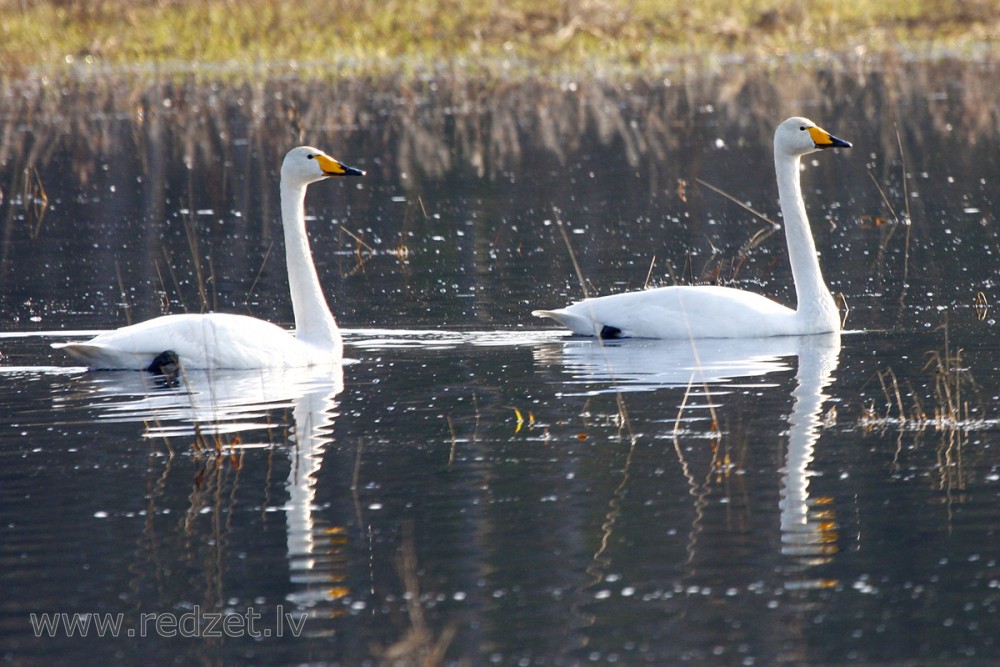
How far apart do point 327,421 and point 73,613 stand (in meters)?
3.05

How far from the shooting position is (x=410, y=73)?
104ft

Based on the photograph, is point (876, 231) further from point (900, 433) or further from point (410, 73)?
point (410, 73)

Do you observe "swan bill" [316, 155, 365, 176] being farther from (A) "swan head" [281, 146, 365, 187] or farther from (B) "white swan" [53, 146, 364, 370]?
(B) "white swan" [53, 146, 364, 370]

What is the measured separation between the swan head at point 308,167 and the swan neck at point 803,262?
2.95m

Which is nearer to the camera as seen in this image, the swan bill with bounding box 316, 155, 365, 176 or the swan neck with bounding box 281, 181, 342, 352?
the swan neck with bounding box 281, 181, 342, 352

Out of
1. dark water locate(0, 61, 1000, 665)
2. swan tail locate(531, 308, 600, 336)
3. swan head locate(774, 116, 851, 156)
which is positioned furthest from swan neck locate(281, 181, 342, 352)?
swan head locate(774, 116, 851, 156)

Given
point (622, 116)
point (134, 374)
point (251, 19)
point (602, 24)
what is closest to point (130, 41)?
point (251, 19)

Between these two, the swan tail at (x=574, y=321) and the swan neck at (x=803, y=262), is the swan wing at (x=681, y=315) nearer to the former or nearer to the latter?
the swan tail at (x=574, y=321)

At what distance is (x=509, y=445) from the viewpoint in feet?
27.0

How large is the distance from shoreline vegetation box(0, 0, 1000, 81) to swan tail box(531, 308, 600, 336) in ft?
67.2

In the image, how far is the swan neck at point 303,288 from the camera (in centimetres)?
1072

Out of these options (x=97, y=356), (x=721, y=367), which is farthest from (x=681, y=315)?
(x=97, y=356)

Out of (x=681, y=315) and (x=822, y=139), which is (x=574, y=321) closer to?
(x=681, y=315)

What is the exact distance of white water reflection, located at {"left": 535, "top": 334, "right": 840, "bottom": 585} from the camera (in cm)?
814
